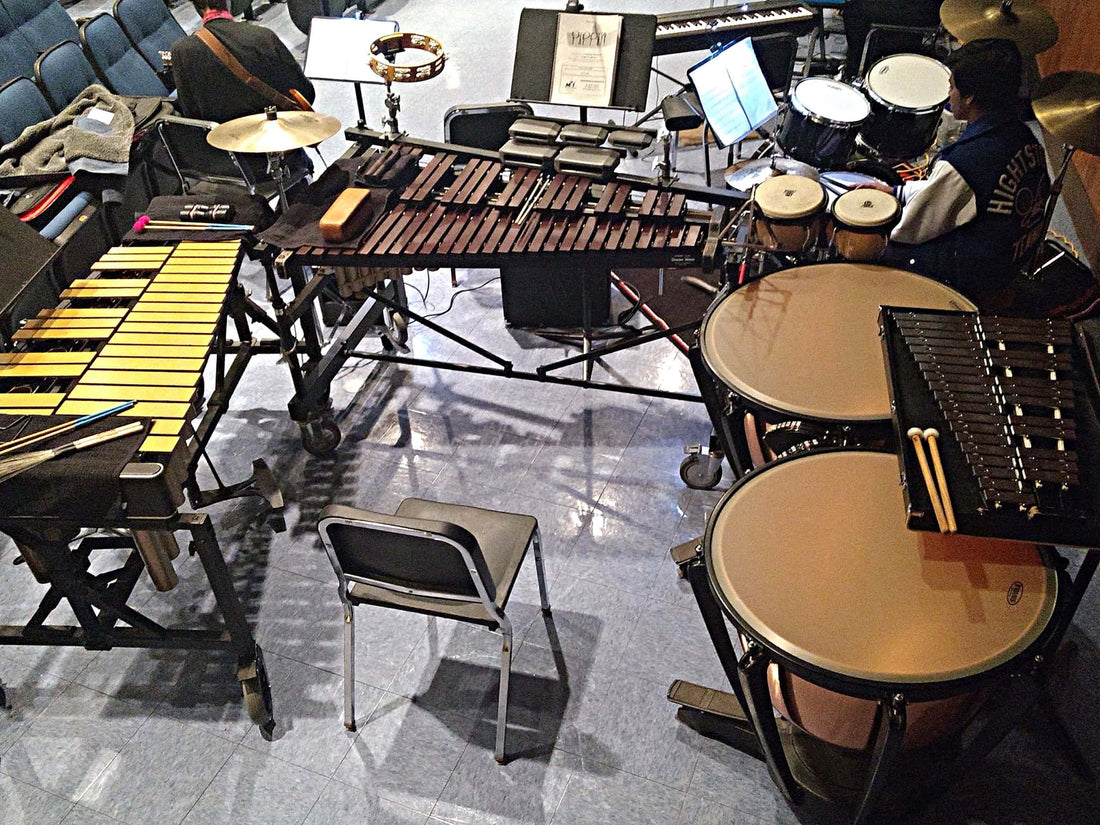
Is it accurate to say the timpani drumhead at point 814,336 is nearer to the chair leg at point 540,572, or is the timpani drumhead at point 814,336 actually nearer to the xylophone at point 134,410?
the chair leg at point 540,572

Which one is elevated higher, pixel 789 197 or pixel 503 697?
pixel 789 197

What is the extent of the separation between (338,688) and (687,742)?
1.16 metres

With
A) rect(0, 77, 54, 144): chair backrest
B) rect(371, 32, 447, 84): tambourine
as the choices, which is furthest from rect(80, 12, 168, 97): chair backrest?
rect(371, 32, 447, 84): tambourine

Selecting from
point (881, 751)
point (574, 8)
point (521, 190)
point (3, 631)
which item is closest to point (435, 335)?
point (521, 190)

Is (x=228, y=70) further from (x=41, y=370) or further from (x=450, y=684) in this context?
(x=450, y=684)

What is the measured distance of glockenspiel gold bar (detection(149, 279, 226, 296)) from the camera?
313 cm

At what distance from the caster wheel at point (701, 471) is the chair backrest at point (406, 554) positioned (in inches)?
52.0

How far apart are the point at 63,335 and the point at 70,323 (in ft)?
0.24

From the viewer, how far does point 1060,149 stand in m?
4.92

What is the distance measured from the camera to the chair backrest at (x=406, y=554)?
2242mm

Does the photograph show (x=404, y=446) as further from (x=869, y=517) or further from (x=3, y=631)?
(x=869, y=517)

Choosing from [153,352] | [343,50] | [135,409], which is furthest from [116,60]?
[135,409]

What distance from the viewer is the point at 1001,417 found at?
7.24 feet

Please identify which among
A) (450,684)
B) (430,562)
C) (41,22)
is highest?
(41,22)
